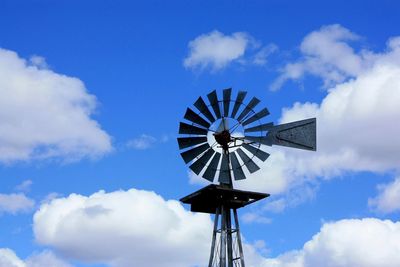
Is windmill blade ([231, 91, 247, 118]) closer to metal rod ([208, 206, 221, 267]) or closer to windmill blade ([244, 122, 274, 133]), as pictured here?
windmill blade ([244, 122, 274, 133])

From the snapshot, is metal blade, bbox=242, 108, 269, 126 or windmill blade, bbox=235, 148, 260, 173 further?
metal blade, bbox=242, 108, 269, 126

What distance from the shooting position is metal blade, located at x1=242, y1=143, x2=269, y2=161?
31.0 metres

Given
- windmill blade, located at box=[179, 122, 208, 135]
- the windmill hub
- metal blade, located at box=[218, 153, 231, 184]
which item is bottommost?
metal blade, located at box=[218, 153, 231, 184]

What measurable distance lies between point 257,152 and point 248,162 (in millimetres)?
525

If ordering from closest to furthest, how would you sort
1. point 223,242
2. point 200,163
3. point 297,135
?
point 223,242, point 200,163, point 297,135

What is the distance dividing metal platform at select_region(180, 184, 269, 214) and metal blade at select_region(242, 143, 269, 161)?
144 centimetres

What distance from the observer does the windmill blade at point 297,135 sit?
31.3 metres

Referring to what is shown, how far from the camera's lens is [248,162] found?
1220 inches

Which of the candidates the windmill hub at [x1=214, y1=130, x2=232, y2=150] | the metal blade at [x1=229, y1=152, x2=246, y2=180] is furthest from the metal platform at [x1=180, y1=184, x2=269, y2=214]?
the windmill hub at [x1=214, y1=130, x2=232, y2=150]

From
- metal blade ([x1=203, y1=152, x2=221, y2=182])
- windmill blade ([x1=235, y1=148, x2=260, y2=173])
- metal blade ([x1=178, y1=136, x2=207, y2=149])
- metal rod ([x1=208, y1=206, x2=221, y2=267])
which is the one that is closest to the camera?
metal rod ([x1=208, y1=206, x2=221, y2=267])

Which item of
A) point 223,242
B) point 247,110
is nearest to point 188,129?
point 247,110

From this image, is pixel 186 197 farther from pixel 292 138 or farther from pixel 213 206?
pixel 292 138

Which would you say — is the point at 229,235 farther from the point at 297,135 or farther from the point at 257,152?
the point at 297,135

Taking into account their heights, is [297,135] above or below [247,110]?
below
